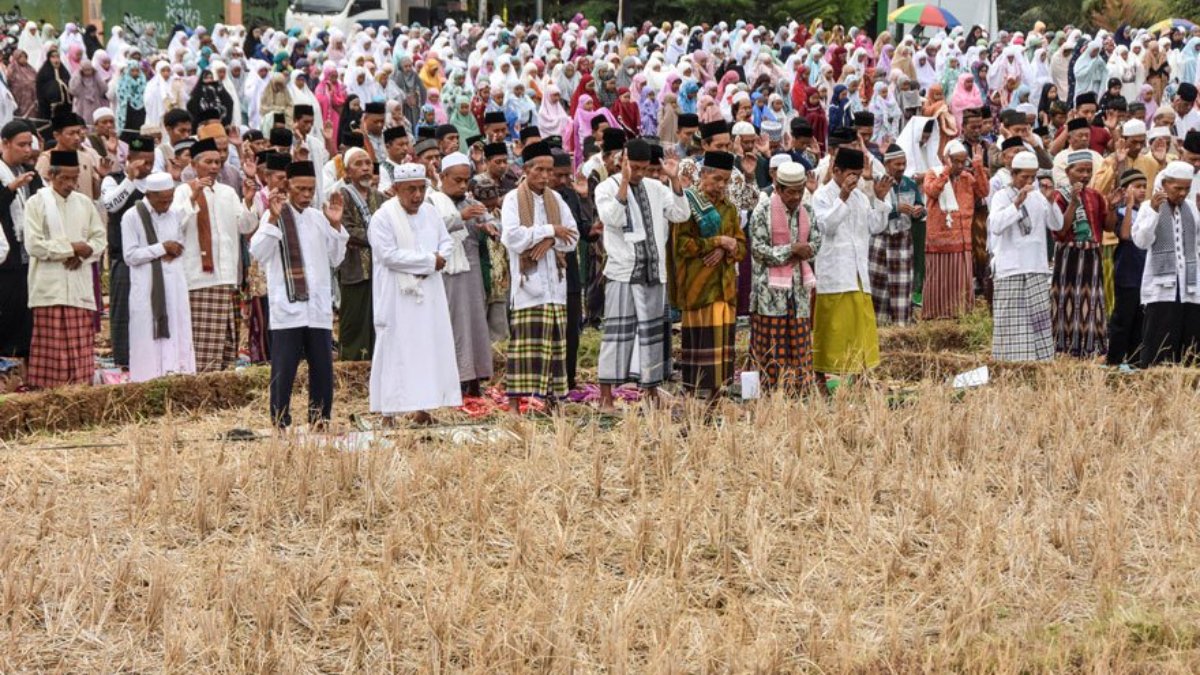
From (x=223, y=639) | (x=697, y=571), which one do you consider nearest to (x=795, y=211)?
(x=697, y=571)

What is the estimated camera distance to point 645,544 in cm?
680

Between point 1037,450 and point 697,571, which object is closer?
point 697,571

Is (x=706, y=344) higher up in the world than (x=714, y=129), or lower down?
lower down

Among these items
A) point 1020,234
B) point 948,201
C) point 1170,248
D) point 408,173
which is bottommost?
point 1170,248

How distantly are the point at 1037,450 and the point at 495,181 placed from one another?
430cm

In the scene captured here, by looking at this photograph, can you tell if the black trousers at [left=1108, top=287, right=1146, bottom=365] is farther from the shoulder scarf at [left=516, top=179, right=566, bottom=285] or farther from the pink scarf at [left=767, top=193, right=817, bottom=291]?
the shoulder scarf at [left=516, top=179, right=566, bottom=285]

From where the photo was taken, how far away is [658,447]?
8.09 metres

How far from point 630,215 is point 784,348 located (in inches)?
46.9

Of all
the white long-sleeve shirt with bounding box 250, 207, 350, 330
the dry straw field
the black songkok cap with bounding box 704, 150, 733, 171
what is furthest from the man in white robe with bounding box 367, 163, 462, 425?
the black songkok cap with bounding box 704, 150, 733, 171

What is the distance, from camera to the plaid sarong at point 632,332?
9.77 metres

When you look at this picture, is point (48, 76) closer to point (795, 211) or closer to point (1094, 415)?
point (795, 211)

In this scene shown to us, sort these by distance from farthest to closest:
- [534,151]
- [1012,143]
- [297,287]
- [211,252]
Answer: [1012,143], [211,252], [534,151], [297,287]

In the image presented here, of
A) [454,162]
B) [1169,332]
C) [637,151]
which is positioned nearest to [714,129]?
[637,151]

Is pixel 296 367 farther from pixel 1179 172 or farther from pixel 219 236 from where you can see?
pixel 1179 172
